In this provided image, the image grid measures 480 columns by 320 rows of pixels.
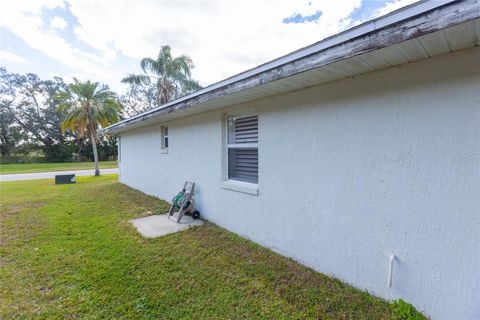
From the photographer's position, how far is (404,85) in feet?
6.96

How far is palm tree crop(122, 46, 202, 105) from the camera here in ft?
61.1

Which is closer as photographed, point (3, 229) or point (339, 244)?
point (339, 244)

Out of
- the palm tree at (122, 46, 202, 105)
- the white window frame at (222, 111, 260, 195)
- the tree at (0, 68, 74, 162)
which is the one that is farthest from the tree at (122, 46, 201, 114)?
the tree at (0, 68, 74, 162)

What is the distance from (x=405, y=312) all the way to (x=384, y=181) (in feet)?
3.91

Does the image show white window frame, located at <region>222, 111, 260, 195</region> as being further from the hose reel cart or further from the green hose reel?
the green hose reel

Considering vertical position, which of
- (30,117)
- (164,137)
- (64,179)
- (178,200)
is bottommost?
(64,179)

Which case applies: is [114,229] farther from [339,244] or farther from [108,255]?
[339,244]

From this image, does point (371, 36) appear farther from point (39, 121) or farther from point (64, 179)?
point (39, 121)

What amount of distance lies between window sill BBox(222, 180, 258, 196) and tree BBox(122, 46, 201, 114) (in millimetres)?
16898

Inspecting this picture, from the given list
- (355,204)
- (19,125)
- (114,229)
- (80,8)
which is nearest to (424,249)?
(355,204)

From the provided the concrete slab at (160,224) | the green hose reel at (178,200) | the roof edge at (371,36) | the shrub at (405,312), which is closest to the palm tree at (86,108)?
the concrete slab at (160,224)

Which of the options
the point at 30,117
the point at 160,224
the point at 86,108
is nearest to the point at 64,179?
the point at 86,108

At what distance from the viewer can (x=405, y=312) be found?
6.75 ft

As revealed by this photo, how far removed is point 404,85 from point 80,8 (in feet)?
30.2
